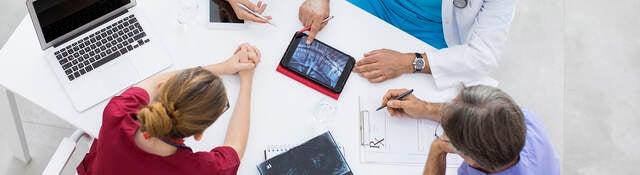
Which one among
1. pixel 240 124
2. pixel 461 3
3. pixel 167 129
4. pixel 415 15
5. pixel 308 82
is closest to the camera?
pixel 167 129

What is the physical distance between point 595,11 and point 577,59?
0.91 ft

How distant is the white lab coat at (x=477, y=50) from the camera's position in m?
1.84

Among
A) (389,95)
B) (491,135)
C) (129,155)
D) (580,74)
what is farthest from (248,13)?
(580,74)

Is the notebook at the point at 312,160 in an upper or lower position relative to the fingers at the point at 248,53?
lower

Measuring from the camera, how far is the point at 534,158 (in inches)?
60.3

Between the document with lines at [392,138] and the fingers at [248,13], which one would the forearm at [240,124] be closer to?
the fingers at [248,13]

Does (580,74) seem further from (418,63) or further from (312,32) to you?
(312,32)

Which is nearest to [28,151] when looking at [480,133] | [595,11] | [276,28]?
[276,28]

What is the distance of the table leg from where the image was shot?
6.83 feet

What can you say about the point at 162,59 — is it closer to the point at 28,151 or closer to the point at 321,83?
the point at 321,83

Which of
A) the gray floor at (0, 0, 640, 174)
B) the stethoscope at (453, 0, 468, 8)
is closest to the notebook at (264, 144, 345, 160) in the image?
the stethoscope at (453, 0, 468, 8)

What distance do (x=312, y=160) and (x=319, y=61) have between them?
0.32 m

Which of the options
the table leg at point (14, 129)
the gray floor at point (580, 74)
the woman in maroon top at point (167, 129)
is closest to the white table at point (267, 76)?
the woman in maroon top at point (167, 129)

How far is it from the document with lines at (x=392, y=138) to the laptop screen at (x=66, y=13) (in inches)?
31.6
